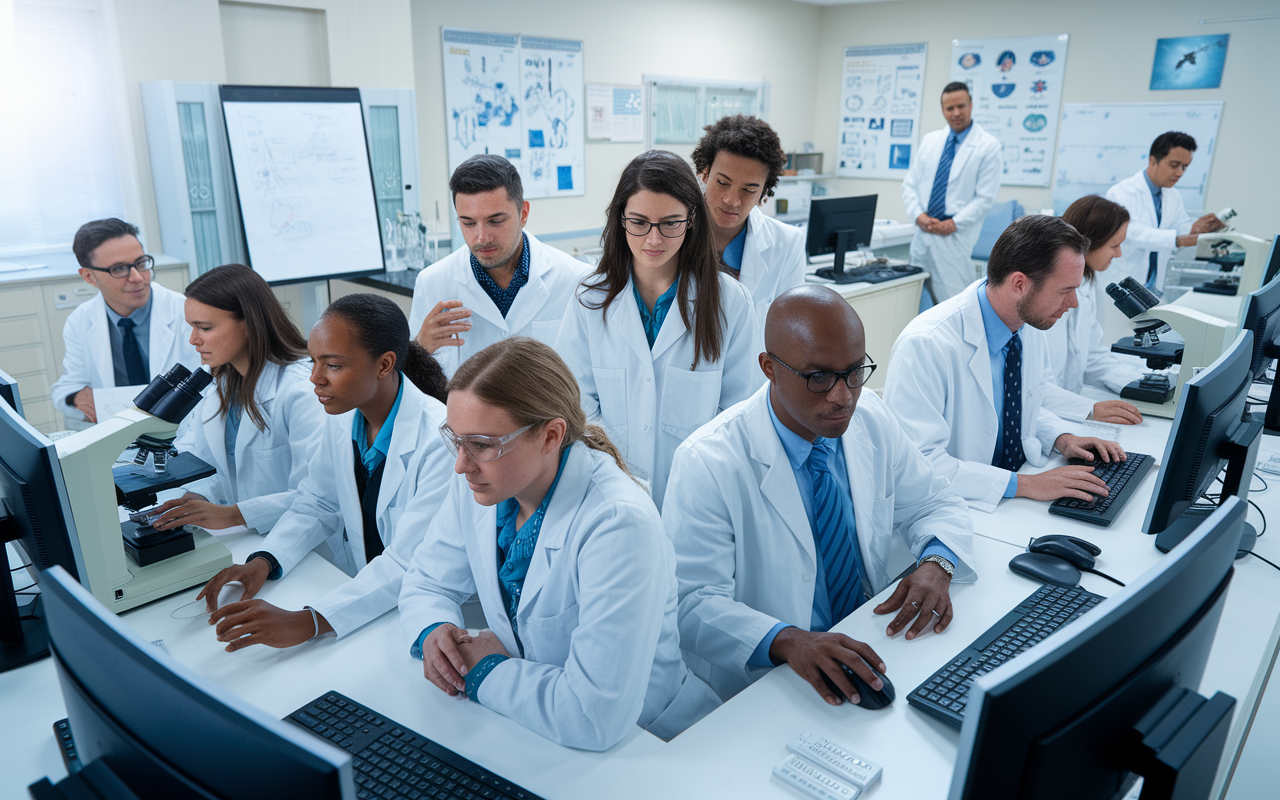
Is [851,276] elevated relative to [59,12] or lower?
lower

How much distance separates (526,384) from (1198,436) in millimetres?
1314

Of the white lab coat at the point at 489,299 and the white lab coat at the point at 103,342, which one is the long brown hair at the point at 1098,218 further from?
the white lab coat at the point at 103,342

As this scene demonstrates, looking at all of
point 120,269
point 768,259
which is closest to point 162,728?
point 768,259

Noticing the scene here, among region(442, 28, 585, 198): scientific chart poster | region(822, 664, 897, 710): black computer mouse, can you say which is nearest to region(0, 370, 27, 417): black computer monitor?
region(822, 664, 897, 710): black computer mouse

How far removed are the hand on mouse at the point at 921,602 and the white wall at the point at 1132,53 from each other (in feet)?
20.1

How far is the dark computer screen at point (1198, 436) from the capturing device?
5.22 feet

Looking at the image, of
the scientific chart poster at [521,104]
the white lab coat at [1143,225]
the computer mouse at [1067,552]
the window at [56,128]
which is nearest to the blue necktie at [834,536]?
the computer mouse at [1067,552]

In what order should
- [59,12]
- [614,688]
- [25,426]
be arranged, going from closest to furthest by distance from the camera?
[614,688], [25,426], [59,12]

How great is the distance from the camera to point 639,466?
2250 mm

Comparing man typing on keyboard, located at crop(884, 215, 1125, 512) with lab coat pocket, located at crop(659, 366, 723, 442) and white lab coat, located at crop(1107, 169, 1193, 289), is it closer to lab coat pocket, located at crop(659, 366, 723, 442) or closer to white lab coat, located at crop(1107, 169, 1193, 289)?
lab coat pocket, located at crop(659, 366, 723, 442)

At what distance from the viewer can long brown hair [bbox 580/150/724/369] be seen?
2084 millimetres

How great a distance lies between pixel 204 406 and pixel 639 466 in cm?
116

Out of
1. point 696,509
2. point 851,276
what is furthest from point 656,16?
point 696,509

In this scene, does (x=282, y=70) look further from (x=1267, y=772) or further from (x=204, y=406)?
(x=1267, y=772)
